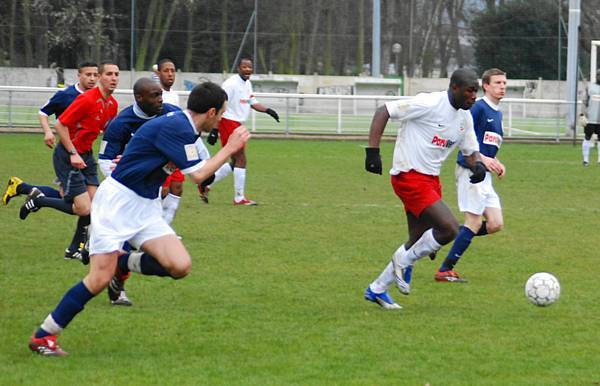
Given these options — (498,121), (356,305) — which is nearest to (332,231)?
(498,121)

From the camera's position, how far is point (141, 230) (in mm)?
6594

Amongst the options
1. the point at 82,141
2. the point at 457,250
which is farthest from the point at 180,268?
Result: the point at 82,141

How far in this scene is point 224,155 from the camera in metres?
6.23

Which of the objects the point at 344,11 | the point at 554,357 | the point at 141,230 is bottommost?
the point at 554,357

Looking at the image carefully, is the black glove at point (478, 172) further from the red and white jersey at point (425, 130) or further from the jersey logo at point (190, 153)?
the jersey logo at point (190, 153)

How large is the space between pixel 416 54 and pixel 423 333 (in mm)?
32182

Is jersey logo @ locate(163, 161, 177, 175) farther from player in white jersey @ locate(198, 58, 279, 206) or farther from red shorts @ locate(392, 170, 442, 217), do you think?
player in white jersey @ locate(198, 58, 279, 206)

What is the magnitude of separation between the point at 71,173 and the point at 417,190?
11.4 feet

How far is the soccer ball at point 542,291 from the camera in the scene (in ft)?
25.9

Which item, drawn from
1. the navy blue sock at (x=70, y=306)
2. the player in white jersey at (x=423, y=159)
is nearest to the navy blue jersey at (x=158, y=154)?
the navy blue sock at (x=70, y=306)

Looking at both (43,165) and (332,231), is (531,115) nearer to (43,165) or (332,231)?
(43,165)

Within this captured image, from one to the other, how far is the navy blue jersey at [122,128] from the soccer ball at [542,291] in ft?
9.54

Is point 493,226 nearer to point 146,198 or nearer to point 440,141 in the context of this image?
point 440,141

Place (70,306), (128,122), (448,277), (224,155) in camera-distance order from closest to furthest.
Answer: (224,155)
(70,306)
(128,122)
(448,277)
